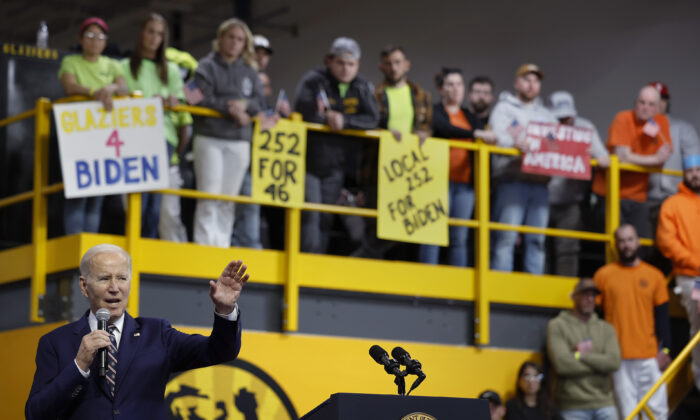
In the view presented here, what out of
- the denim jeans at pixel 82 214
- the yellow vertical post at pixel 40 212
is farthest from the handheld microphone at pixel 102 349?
the yellow vertical post at pixel 40 212

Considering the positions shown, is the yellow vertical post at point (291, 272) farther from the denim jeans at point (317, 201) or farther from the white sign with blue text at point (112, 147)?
the white sign with blue text at point (112, 147)

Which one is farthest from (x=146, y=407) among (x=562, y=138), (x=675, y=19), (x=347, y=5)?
(x=347, y=5)

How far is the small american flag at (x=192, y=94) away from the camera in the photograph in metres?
7.94

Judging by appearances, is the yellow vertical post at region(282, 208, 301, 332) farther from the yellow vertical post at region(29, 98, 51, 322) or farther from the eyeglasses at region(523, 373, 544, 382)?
the eyeglasses at region(523, 373, 544, 382)

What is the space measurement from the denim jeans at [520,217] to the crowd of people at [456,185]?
0.04 ft

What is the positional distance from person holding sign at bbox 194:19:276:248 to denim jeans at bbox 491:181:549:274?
2.06m

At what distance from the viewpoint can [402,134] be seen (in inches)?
336

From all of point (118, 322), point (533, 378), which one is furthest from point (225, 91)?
point (118, 322)

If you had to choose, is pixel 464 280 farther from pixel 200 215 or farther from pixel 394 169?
pixel 200 215

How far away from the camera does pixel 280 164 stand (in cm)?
809

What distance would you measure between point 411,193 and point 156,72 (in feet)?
6.81

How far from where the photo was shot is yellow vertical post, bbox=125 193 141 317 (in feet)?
24.4

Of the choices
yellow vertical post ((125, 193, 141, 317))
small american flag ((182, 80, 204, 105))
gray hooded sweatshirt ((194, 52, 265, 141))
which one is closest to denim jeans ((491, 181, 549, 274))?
gray hooded sweatshirt ((194, 52, 265, 141))

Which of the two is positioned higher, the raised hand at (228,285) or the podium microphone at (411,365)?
the raised hand at (228,285)
